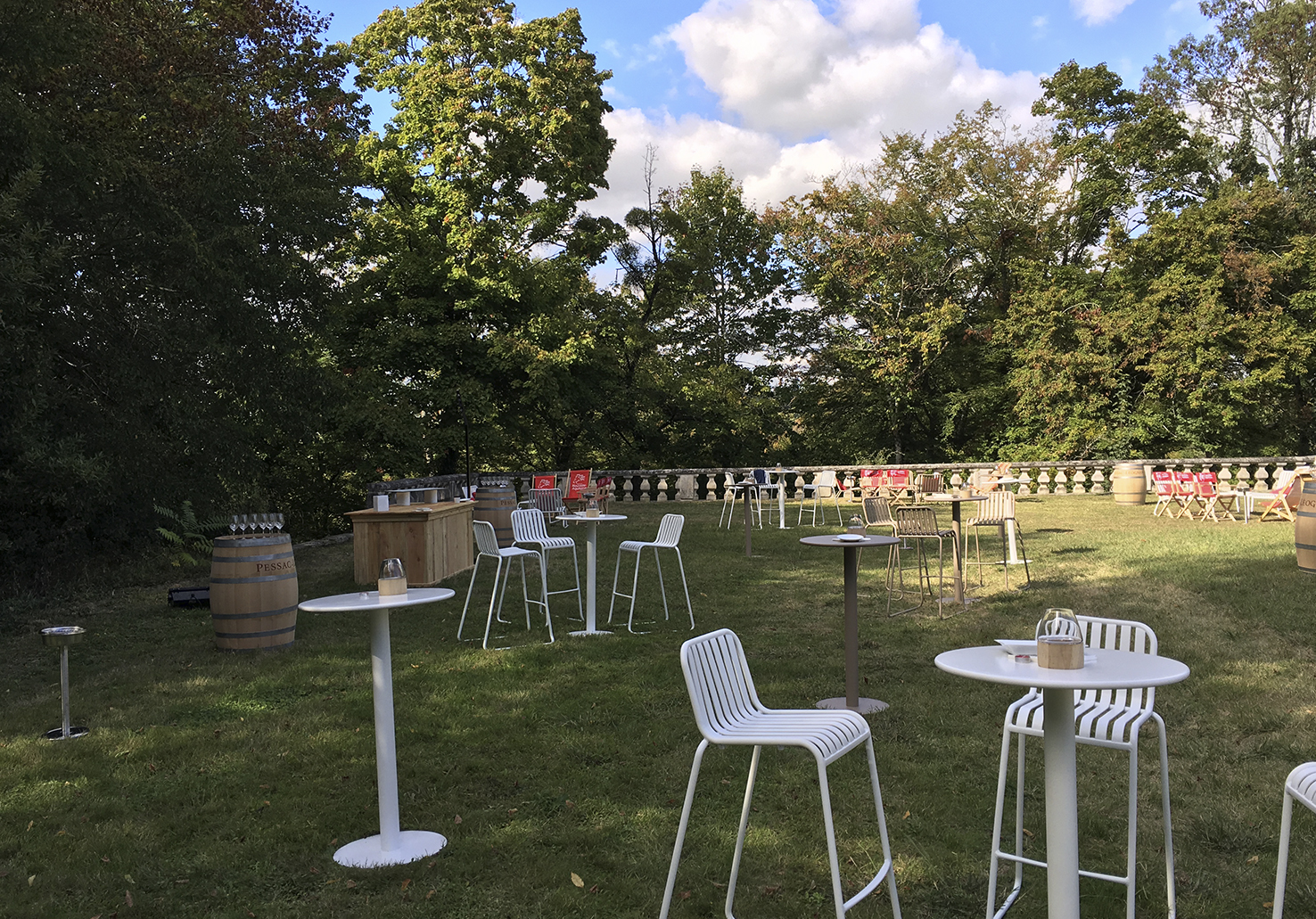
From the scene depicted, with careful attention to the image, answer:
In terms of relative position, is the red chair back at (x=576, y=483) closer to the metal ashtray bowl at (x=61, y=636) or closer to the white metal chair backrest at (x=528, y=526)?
the white metal chair backrest at (x=528, y=526)

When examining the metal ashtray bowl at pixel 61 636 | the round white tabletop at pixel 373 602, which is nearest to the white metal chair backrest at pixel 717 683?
the round white tabletop at pixel 373 602

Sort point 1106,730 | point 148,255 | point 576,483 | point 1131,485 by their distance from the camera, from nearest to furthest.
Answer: point 1106,730
point 148,255
point 576,483
point 1131,485

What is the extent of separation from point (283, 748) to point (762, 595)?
16.6 feet

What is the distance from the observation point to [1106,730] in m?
3.02

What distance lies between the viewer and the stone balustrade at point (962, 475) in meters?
18.7

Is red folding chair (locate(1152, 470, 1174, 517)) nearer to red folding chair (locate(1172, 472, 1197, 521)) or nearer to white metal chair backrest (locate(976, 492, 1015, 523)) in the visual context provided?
red folding chair (locate(1172, 472, 1197, 521))

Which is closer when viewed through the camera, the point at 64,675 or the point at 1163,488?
the point at 64,675

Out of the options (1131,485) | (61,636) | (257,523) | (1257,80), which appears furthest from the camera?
(1257,80)

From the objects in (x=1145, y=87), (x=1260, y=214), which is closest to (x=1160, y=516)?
(x=1260, y=214)

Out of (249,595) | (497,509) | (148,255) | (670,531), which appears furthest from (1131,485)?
(148,255)

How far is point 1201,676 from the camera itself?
5.39 metres

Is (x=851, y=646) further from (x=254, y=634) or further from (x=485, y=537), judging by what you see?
(x=254, y=634)

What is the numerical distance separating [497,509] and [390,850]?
8366mm

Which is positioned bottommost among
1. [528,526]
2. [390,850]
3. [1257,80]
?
[390,850]
